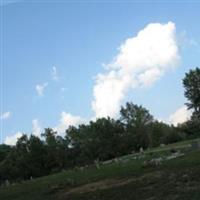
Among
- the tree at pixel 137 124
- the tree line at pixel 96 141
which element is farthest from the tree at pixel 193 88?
the tree at pixel 137 124

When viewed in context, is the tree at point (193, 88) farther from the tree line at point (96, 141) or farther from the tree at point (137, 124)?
the tree at point (137, 124)

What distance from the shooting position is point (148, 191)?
56.3ft

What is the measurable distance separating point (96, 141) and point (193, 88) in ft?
77.0

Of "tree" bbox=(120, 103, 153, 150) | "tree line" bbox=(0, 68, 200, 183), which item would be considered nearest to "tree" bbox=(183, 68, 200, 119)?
"tree line" bbox=(0, 68, 200, 183)

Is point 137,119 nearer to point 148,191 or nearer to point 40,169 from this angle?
point 40,169

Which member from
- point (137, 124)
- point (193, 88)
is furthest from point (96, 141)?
point (193, 88)

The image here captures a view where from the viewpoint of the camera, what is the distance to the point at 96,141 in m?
94.3

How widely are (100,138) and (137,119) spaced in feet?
29.9

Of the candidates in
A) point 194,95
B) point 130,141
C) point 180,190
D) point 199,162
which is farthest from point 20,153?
point 180,190

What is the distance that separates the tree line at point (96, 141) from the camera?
306ft

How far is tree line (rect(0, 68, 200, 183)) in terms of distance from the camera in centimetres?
9319

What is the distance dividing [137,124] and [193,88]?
14147 mm

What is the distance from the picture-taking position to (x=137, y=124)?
9638 cm

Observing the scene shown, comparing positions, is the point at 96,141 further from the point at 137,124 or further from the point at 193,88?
the point at 193,88
